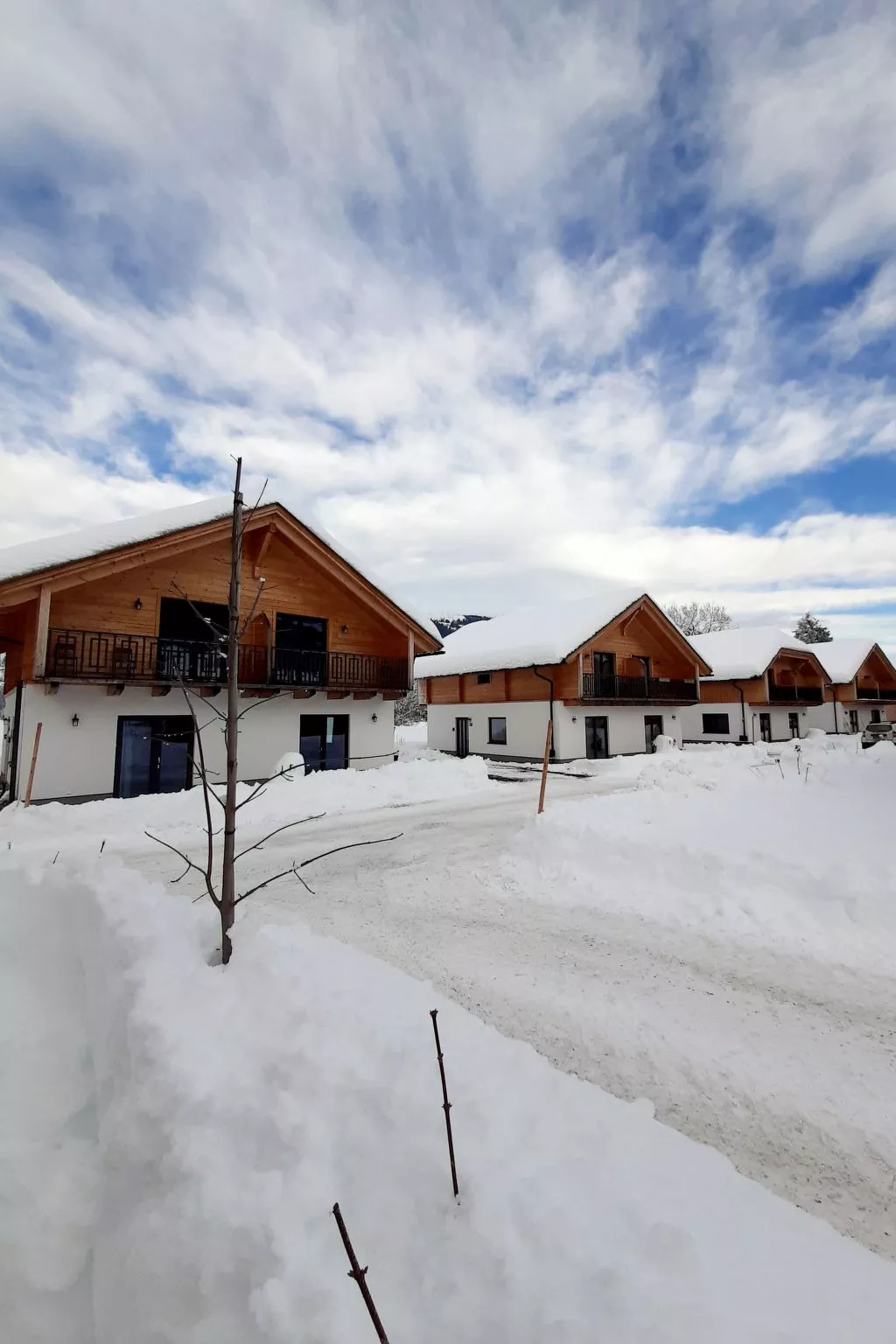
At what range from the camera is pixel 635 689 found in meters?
28.1

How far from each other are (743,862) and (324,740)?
1357 cm

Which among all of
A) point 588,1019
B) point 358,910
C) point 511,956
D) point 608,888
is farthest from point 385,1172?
point 608,888

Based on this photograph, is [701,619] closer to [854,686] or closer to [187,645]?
[854,686]

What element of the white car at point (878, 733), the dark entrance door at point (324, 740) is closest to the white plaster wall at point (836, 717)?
the white car at point (878, 733)

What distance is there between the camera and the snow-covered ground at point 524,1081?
188 centimetres

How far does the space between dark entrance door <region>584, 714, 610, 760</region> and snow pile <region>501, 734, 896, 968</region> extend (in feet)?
49.0

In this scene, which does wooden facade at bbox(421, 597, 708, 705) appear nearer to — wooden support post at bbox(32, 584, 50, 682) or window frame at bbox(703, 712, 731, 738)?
window frame at bbox(703, 712, 731, 738)

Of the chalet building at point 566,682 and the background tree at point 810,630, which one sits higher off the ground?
the background tree at point 810,630

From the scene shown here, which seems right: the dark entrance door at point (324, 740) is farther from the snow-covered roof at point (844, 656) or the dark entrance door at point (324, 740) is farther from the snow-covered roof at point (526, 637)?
the snow-covered roof at point (844, 656)

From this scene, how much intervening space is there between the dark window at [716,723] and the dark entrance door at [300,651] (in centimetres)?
2635

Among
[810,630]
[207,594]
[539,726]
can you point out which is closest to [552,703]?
[539,726]

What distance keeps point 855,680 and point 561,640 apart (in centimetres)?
3284

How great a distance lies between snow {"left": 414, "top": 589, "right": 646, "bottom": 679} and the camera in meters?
25.9

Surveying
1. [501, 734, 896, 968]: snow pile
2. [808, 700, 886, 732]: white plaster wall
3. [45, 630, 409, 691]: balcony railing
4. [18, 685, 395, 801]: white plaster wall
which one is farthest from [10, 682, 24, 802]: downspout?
[808, 700, 886, 732]: white plaster wall
